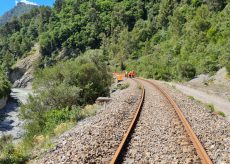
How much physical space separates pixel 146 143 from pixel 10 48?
603 ft

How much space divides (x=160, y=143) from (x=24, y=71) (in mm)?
152587

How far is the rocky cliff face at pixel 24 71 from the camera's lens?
146375 mm

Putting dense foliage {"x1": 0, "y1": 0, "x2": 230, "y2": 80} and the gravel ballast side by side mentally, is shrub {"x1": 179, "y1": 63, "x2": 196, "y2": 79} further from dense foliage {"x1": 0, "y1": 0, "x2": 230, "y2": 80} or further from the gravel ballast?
the gravel ballast

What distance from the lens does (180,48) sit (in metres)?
72.8

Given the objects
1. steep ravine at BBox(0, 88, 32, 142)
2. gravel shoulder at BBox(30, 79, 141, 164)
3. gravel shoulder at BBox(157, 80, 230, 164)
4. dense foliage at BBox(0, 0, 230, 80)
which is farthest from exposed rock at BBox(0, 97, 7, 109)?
gravel shoulder at BBox(30, 79, 141, 164)

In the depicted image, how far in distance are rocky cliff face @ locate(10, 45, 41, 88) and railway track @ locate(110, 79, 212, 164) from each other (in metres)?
133

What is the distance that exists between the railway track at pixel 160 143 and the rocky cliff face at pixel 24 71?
133 meters

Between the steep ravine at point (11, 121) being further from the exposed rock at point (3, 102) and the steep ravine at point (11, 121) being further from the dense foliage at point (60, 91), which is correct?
the dense foliage at point (60, 91)

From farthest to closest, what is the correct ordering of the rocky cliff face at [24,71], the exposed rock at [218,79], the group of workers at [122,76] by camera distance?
the rocky cliff face at [24,71] → the group of workers at [122,76] → the exposed rock at [218,79]

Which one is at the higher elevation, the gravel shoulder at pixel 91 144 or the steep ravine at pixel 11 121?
the gravel shoulder at pixel 91 144

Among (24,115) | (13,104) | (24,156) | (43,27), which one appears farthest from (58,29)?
(24,156)

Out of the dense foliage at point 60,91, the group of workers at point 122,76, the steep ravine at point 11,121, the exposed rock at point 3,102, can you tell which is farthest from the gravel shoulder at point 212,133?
the exposed rock at point 3,102

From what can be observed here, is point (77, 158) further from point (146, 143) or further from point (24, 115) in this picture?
point (24, 115)

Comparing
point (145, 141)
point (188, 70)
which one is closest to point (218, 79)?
point (188, 70)
